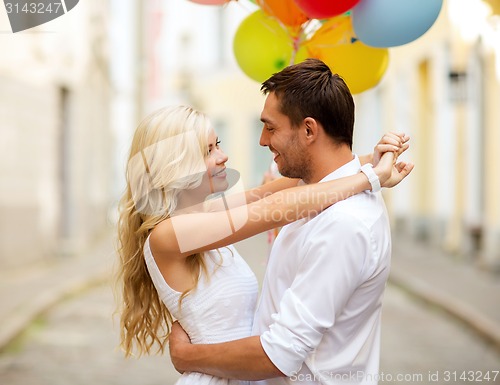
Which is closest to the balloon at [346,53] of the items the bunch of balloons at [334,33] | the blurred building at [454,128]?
the bunch of balloons at [334,33]

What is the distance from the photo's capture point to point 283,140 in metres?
2.20

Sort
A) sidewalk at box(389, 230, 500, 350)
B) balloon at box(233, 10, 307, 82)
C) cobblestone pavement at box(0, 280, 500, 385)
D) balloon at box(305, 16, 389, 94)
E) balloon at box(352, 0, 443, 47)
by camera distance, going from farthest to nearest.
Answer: sidewalk at box(389, 230, 500, 350) → cobblestone pavement at box(0, 280, 500, 385) → balloon at box(233, 10, 307, 82) → balloon at box(305, 16, 389, 94) → balloon at box(352, 0, 443, 47)

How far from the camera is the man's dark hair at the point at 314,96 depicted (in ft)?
6.96

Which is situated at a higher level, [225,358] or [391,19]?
[391,19]

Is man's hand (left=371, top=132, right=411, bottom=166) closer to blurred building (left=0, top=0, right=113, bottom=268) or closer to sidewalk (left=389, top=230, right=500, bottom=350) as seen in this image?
sidewalk (left=389, top=230, right=500, bottom=350)

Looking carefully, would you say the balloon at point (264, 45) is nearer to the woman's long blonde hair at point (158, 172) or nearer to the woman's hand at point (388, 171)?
the woman's long blonde hair at point (158, 172)

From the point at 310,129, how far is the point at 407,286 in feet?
26.9

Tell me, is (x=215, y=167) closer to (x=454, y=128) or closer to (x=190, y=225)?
(x=190, y=225)

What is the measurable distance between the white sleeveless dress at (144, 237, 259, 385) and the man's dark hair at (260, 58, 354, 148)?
584 mm

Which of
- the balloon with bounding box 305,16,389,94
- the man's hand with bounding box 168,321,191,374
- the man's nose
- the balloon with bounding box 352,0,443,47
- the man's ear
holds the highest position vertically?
the balloon with bounding box 352,0,443,47

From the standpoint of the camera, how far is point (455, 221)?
13.3 m

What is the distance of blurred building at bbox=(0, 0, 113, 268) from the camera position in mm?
10523

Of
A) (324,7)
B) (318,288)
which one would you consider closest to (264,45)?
(324,7)

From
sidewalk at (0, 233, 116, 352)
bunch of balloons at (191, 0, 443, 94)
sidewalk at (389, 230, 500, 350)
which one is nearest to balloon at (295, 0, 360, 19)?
bunch of balloons at (191, 0, 443, 94)
